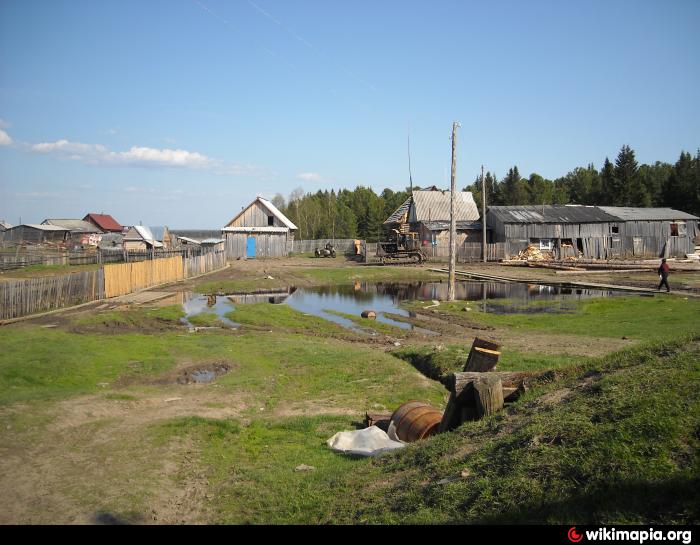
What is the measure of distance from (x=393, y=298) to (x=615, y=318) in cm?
1346

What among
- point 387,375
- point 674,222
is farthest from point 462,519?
point 674,222

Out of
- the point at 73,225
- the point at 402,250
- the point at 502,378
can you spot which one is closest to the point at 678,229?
the point at 402,250

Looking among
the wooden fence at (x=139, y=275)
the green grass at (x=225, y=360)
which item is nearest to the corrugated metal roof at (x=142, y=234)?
the wooden fence at (x=139, y=275)

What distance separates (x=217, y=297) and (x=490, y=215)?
35626 millimetres

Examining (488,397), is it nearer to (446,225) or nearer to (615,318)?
(615,318)

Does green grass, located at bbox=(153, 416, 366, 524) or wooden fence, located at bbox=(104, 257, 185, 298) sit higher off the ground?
wooden fence, located at bbox=(104, 257, 185, 298)

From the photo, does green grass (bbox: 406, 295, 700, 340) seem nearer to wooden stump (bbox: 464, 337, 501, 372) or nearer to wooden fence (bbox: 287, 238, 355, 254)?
wooden stump (bbox: 464, 337, 501, 372)

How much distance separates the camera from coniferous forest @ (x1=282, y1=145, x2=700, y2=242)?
269ft

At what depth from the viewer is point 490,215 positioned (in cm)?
6006

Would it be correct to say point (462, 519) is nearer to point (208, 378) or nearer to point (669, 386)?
point (669, 386)

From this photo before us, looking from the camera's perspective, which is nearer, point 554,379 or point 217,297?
point 554,379

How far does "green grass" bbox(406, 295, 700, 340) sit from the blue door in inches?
1698

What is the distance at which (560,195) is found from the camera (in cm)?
10850

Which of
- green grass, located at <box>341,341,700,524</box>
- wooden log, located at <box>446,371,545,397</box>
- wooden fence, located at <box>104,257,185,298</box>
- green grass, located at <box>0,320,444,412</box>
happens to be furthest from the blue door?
green grass, located at <box>341,341,700,524</box>
